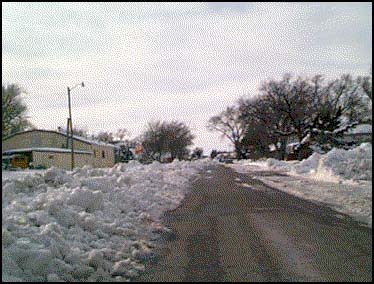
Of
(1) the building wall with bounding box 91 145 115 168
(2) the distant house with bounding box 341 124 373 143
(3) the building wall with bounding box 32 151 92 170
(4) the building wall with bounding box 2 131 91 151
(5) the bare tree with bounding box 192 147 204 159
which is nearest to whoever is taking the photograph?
(2) the distant house with bounding box 341 124 373 143

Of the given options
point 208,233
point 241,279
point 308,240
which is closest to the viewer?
point 241,279

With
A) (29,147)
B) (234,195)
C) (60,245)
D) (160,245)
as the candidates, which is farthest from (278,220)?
(29,147)

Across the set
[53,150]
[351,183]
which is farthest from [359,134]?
[53,150]

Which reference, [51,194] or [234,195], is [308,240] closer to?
[51,194]

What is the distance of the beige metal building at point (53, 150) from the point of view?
46500mm

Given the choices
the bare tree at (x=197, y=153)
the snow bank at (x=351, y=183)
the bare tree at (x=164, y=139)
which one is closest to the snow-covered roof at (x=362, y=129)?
the snow bank at (x=351, y=183)

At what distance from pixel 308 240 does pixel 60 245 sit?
13.2ft

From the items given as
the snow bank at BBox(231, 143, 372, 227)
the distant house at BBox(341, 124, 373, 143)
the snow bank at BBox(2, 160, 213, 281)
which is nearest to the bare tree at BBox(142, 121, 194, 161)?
the snow bank at BBox(231, 143, 372, 227)


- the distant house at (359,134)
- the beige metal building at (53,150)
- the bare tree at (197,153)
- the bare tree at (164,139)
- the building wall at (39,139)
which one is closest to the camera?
the distant house at (359,134)

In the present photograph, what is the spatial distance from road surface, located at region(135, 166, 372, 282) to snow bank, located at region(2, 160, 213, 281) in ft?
1.56

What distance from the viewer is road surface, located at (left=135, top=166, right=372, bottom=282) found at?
5.62 metres

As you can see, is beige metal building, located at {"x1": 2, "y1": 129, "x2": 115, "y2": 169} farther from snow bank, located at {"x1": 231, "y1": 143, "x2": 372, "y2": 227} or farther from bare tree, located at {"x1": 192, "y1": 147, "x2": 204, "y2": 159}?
bare tree, located at {"x1": 192, "y1": 147, "x2": 204, "y2": 159}

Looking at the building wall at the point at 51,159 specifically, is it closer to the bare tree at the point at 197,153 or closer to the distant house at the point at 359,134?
the distant house at the point at 359,134

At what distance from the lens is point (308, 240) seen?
735 cm
